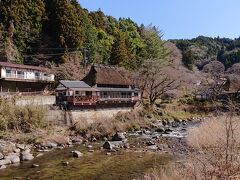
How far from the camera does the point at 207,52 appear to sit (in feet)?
331

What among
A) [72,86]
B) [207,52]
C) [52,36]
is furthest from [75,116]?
[207,52]

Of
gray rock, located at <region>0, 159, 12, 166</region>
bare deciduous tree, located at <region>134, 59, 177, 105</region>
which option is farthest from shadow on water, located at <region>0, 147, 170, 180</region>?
bare deciduous tree, located at <region>134, 59, 177, 105</region>

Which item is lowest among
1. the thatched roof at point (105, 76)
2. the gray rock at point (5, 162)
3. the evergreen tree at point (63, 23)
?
the gray rock at point (5, 162)

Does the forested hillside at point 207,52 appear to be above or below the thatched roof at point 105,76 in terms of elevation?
above

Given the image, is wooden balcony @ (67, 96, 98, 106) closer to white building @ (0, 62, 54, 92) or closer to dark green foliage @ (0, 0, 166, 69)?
white building @ (0, 62, 54, 92)

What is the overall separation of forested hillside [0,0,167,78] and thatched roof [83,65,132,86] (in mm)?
4691

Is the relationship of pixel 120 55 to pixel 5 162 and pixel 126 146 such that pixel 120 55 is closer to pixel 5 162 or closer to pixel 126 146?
pixel 126 146

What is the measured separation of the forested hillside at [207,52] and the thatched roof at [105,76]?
3744 centimetres

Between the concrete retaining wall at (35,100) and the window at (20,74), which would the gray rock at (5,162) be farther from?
the window at (20,74)

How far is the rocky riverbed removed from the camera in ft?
55.1

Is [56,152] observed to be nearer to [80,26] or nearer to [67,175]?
[67,175]

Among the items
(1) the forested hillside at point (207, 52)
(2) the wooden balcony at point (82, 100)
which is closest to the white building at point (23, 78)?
(2) the wooden balcony at point (82, 100)

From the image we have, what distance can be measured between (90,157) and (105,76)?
21.6 metres

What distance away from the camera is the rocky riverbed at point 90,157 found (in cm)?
1680
